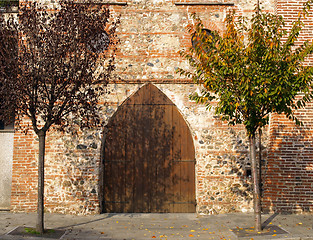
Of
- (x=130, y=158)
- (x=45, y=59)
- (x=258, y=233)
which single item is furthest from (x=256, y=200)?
(x=45, y=59)

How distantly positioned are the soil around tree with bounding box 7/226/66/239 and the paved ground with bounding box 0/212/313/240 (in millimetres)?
150

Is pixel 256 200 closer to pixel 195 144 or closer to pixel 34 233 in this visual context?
pixel 195 144

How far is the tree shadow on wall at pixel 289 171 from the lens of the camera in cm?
880

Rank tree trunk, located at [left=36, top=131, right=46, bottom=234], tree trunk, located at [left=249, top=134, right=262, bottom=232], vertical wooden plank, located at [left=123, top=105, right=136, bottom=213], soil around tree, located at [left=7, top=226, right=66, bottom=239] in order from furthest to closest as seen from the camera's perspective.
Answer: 1. vertical wooden plank, located at [left=123, top=105, right=136, bottom=213]
2. tree trunk, located at [left=249, top=134, right=262, bottom=232]
3. tree trunk, located at [left=36, top=131, right=46, bottom=234]
4. soil around tree, located at [left=7, top=226, right=66, bottom=239]

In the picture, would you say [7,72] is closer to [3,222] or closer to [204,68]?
[3,222]

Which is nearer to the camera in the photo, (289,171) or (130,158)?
(289,171)

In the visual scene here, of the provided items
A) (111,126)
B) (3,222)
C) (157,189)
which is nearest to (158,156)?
(157,189)

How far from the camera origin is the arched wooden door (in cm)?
907

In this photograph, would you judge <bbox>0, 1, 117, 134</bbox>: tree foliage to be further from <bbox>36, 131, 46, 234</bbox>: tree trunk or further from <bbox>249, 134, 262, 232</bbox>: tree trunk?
<bbox>249, 134, 262, 232</bbox>: tree trunk

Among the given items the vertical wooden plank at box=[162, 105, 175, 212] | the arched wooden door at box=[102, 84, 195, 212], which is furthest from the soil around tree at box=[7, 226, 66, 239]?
the vertical wooden plank at box=[162, 105, 175, 212]

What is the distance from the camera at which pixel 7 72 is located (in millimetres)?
6621

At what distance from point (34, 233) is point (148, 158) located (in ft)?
12.0

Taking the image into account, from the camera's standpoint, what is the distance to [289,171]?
8.89 m

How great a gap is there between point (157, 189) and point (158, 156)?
93cm
